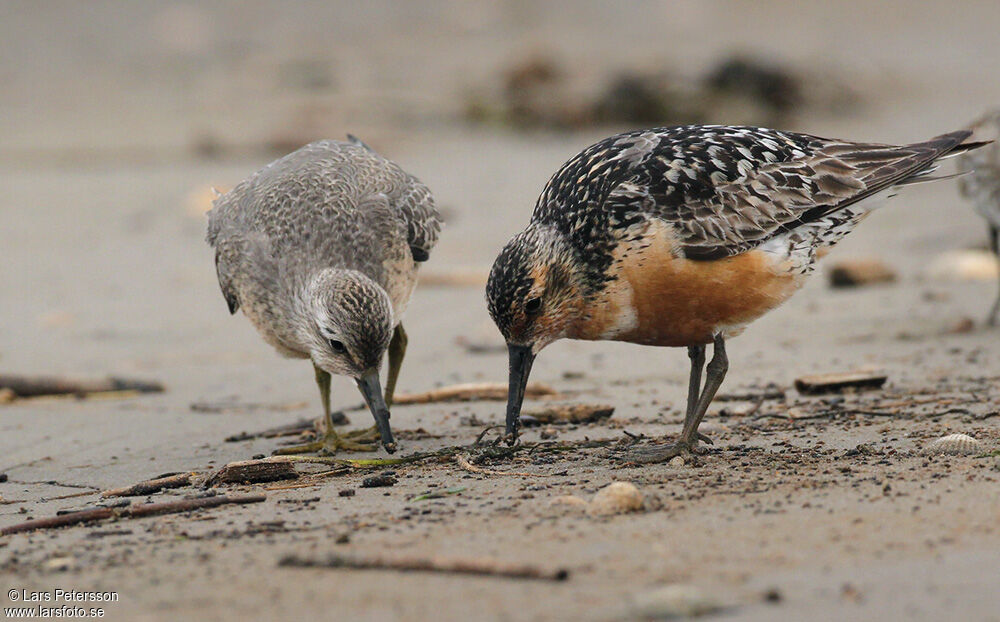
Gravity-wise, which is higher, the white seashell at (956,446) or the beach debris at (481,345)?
the beach debris at (481,345)

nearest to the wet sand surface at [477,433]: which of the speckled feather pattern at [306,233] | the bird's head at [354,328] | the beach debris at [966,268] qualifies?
the beach debris at [966,268]

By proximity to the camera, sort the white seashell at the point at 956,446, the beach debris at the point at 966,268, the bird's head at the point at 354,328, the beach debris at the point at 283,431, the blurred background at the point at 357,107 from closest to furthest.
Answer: the white seashell at the point at 956,446
the bird's head at the point at 354,328
the beach debris at the point at 283,431
the beach debris at the point at 966,268
the blurred background at the point at 357,107

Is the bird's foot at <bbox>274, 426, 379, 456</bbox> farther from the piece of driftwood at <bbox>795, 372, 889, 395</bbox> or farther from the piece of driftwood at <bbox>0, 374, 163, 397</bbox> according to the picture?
the piece of driftwood at <bbox>795, 372, 889, 395</bbox>

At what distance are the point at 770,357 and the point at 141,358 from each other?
4967 millimetres

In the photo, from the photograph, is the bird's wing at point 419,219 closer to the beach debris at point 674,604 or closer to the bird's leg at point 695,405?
the bird's leg at point 695,405

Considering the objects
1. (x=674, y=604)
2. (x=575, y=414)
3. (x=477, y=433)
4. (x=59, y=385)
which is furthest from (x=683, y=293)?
(x=59, y=385)

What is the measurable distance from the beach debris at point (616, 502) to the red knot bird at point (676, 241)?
1.16 m

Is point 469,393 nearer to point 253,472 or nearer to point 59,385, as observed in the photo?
point 253,472

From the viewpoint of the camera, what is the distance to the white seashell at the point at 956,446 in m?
5.53

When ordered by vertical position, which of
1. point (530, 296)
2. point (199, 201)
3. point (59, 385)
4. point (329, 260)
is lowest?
point (59, 385)

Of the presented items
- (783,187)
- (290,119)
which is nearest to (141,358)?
(783,187)

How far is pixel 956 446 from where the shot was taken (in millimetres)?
5594

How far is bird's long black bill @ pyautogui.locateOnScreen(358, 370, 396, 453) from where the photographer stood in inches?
251

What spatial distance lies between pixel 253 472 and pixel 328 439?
119 cm
